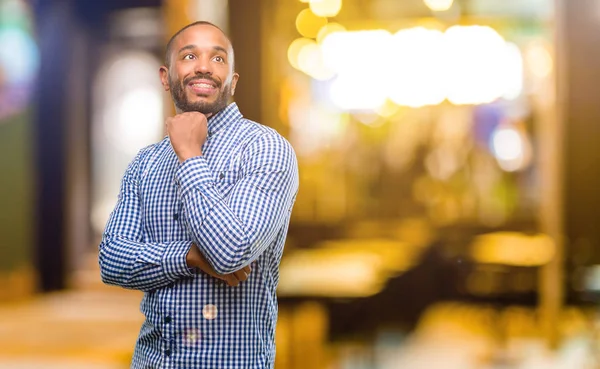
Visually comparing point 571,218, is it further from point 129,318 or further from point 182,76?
point 182,76

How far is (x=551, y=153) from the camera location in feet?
18.9

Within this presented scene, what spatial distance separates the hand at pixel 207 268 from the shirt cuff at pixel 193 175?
0.13 meters

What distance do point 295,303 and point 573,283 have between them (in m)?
2.30

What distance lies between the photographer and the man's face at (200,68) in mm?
1526

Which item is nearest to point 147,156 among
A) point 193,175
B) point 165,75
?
point 165,75

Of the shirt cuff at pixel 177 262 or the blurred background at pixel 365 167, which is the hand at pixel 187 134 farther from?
the blurred background at pixel 365 167

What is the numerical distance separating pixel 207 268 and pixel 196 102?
334 mm

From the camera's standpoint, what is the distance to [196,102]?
154cm

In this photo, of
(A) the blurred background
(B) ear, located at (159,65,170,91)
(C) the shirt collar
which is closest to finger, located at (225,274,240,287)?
(C) the shirt collar

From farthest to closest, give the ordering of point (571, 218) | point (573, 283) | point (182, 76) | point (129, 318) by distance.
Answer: point (129, 318), point (571, 218), point (573, 283), point (182, 76)

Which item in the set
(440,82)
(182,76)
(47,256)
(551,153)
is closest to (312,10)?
(440,82)

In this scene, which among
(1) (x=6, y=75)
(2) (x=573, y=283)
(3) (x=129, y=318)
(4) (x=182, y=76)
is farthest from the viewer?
(1) (x=6, y=75)

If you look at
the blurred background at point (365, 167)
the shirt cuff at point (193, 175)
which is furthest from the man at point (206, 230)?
the blurred background at point (365, 167)

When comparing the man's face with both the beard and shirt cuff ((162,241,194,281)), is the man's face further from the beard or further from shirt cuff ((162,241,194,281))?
shirt cuff ((162,241,194,281))
